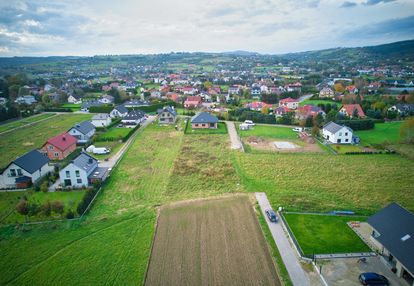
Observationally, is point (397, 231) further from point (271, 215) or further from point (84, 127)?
point (84, 127)

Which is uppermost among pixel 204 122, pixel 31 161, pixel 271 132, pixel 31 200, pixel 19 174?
pixel 31 161

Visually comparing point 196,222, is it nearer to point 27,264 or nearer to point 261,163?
point 27,264

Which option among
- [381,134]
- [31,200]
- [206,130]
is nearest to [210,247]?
[31,200]

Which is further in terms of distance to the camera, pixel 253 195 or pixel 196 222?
pixel 253 195

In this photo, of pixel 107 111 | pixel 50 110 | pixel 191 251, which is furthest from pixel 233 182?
pixel 50 110

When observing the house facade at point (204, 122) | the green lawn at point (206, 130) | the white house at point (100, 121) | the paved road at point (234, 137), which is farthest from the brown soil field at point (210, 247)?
the white house at point (100, 121)

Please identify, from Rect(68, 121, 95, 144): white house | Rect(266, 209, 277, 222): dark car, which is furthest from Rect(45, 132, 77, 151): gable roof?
Rect(266, 209, 277, 222): dark car
